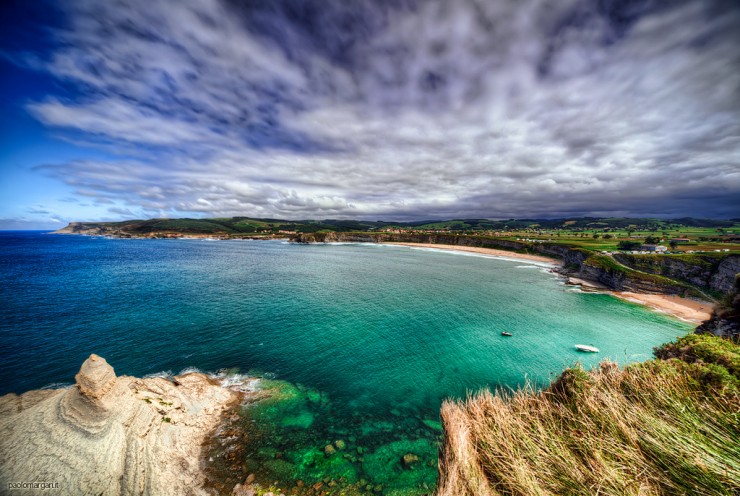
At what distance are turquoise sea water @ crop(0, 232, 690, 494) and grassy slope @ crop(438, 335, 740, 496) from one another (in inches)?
220

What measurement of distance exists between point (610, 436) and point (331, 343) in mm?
24383

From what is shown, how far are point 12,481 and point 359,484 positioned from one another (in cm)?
1437

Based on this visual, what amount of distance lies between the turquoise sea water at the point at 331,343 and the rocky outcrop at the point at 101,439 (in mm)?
3647

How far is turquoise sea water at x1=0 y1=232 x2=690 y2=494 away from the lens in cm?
1569

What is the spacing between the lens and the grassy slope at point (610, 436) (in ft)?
22.5

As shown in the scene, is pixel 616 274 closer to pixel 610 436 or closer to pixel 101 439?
pixel 610 436

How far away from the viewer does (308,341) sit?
2881 centimetres

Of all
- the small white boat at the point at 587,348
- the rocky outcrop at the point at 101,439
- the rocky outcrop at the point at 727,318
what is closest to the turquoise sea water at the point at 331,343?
the small white boat at the point at 587,348

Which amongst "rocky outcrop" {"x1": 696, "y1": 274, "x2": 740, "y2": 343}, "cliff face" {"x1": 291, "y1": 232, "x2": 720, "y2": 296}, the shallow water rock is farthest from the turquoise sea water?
"cliff face" {"x1": 291, "y1": 232, "x2": 720, "y2": 296}

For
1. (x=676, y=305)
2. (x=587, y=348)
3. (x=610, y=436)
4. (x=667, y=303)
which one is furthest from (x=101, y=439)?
(x=667, y=303)

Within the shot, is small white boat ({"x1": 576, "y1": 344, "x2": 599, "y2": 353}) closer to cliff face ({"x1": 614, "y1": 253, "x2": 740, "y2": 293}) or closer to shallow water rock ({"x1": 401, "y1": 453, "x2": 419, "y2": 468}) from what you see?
shallow water rock ({"x1": 401, "y1": 453, "x2": 419, "y2": 468})

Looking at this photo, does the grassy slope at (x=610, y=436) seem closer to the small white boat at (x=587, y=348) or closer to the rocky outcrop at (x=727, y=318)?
the rocky outcrop at (x=727, y=318)

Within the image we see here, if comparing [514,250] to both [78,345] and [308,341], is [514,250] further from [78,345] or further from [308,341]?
[78,345]

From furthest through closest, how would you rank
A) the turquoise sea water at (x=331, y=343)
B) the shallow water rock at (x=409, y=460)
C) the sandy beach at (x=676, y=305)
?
the sandy beach at (x=676, y=305), the turquoise sea water at (x=331, y=343), the shallow water rock at (x=409, y=460)
